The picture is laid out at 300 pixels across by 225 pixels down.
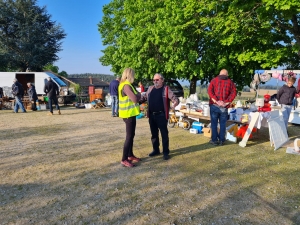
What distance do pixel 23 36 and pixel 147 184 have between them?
25.2 meters

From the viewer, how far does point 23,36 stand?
2412 cm

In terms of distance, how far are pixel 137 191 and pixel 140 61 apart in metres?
12.2

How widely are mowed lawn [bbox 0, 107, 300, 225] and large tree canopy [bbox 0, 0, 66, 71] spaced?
20.9 metres

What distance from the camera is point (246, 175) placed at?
13.7 feet

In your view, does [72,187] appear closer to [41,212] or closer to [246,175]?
[41,212]

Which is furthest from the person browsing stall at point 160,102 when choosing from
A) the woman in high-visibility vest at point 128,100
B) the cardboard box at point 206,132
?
the cardboard box at point 206,132

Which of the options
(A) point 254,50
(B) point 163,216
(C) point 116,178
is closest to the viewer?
(B) point 163,216

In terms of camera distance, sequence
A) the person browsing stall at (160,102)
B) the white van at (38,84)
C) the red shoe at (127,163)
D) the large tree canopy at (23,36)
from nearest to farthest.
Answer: the red shoe at (127,163) → the person browsing stall at (160,102) → the white van at (38,84) → the large tree canopy at (23,36)

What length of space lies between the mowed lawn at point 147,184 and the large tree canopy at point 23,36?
821 inches

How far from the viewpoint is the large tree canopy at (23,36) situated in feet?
79.2

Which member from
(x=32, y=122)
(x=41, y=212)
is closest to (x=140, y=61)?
(x=32, y=122)

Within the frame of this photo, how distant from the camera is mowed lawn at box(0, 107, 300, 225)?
2.93 meters

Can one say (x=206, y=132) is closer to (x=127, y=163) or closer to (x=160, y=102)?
(x=160, y=102)

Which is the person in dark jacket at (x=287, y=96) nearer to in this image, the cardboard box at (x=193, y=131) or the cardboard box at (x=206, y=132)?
the cardboard box at (x=206, y=132)
